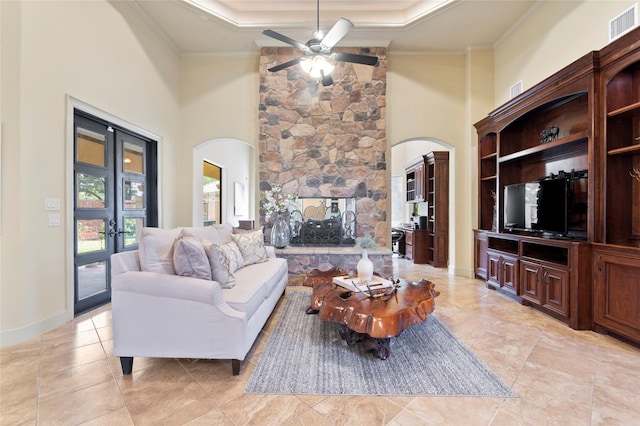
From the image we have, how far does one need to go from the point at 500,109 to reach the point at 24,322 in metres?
6.20

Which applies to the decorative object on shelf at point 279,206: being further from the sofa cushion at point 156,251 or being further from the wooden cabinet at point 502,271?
the wooden cabinet at point 502,271

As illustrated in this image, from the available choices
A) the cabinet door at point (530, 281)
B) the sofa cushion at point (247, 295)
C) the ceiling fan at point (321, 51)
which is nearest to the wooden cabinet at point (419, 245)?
the cabinet door at point (530, 281)

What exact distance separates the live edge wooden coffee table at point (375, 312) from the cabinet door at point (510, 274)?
174 cm

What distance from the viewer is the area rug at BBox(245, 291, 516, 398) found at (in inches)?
74.9

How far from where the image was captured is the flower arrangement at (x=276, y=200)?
5.12 m

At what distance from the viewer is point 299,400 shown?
5.91ft

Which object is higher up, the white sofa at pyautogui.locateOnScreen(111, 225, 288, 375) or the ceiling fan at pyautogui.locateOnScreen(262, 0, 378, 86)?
the ceiling fan at pyautogui.locateOnScreen(262, 0, 378, 86)

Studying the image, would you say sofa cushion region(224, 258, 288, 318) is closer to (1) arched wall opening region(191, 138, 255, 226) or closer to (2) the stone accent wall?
(2) the stone accent wall

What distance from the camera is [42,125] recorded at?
9.29 ft

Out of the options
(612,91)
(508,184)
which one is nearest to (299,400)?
(612,91)

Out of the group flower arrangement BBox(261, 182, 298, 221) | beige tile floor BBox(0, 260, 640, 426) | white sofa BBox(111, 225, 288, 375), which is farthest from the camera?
flower arrangement BBox(261, 182, 298, 221)

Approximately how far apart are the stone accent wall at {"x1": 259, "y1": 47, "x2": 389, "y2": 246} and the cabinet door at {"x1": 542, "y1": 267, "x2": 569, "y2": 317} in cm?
244

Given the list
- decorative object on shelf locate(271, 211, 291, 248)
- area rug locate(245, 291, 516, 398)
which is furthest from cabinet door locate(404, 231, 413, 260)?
area rug locate(245, 291, 516, 398)

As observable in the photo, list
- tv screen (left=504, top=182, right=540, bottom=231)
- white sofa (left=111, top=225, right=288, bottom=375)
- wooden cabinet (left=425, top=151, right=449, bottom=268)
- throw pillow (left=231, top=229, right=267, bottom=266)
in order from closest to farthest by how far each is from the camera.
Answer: white sofa (left=111, top=225, right=288, bottom=375)
throw pillow (left=231, top=229, right=267, bottom=266)
tv screen (left=504, top=182, right=540, bottom=231)
wooden cabinet (left=425, top=151, right=449, bottom=268)
